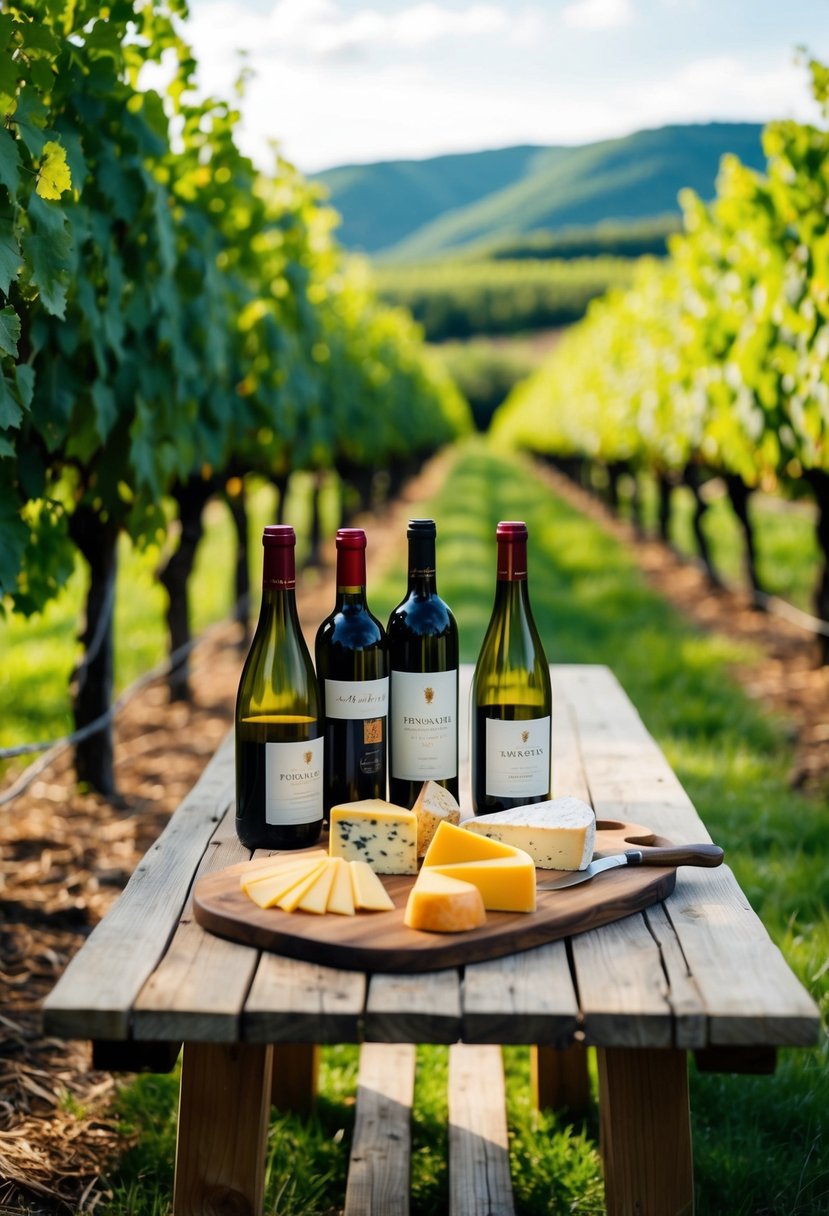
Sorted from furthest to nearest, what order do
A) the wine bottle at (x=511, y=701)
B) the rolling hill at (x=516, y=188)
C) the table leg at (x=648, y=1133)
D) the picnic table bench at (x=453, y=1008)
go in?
the rolling hill at (x=516, y=188) → the wine bottle at (x=511, y=701) → the table leg at (x=648, y=1133) → the picnic table bench at (x=453, y=1008)

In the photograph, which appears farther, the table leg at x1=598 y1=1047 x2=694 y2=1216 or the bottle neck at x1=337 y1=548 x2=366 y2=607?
the bottle neck at x1=337 y1=548 x2=366 y2=607

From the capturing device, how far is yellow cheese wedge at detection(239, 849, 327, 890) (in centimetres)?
185

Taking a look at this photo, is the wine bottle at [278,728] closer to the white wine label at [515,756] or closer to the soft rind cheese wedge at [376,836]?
the soft rind cheese wedge at [376,836]

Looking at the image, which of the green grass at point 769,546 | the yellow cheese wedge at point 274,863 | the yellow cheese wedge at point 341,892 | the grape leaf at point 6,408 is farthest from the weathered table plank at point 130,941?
the green grass at point 769,546

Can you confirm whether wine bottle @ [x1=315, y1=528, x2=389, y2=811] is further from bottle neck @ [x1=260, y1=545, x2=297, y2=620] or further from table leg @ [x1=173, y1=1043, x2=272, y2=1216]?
table leg @ [x1=173, y1=1043, x2=272, y2=1216]

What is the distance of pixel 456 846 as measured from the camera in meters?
1.83

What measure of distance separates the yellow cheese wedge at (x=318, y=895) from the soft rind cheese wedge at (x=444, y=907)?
13 cm

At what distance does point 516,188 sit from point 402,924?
581 feet

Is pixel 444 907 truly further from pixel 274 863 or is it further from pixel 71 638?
pixel 71 638

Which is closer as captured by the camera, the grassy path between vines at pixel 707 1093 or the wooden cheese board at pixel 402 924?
the wooden cheese board at pixel 402 924

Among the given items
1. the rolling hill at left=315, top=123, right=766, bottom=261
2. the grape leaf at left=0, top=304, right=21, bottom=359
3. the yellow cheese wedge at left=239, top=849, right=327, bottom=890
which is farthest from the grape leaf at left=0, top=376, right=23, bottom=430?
the rolling hill at left=315, top=123, right=766, bottom=261

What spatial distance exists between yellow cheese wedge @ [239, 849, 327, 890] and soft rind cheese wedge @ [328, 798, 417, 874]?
5 cm

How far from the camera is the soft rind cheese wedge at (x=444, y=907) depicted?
1696 mm

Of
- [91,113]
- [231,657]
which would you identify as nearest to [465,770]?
[91,113]
